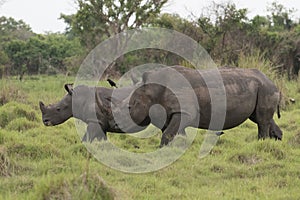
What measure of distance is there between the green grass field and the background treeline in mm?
9537

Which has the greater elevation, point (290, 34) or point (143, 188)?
point (290, 34)

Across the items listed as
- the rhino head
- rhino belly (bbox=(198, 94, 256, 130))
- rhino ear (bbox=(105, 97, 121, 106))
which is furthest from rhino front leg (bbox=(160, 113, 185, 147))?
the rhino head

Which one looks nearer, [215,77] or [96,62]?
[215,77]

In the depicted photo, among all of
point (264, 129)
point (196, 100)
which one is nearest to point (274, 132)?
point (264, 129)

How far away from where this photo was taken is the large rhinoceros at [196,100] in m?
7.33

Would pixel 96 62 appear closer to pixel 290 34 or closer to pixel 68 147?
pixel 290 34

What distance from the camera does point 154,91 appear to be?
740cm

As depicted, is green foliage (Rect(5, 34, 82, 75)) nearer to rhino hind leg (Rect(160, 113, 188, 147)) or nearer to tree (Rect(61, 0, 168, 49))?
tree (Rect(61, 0, 168, 49))

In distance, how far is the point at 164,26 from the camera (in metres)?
24.8

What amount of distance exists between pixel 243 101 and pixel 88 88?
2409 mm

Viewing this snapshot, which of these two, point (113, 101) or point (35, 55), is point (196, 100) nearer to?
point (113, 101)

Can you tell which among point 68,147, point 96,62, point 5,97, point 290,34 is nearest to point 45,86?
point 5,97

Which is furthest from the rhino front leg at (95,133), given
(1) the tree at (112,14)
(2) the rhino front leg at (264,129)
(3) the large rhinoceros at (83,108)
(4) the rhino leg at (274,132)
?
(1) the tree at (112,14)

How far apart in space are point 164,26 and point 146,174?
19.2 meters
